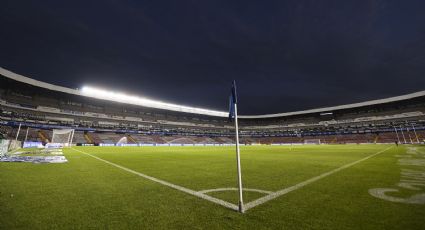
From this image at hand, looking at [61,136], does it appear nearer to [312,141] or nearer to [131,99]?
[131,99]

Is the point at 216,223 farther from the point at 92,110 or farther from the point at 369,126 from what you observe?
the point at 369,126

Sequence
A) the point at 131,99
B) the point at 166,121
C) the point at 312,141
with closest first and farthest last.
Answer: the point at 131,99 < the point at 312,141 < the point at 166,121

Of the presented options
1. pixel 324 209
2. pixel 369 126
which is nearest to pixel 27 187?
pixel 324 209

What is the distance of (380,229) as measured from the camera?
2.64 m

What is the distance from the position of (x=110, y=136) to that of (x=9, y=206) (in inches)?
2660

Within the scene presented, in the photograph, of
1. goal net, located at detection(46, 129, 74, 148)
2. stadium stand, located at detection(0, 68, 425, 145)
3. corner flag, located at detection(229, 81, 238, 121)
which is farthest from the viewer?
stadium stand, located at detection(0, 68, 425, 145)

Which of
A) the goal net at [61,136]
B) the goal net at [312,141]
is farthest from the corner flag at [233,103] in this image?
the goal net at [312,141]

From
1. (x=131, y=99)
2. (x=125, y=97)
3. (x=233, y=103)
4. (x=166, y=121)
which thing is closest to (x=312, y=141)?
(x=166, y=121)

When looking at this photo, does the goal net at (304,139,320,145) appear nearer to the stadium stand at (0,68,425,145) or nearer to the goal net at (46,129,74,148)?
the stadium stand at (0,68,425,145)

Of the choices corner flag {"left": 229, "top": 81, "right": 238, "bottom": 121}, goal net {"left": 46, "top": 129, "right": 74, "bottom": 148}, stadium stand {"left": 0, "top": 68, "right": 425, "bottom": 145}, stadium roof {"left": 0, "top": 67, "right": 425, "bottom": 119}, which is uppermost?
stadium roof {"left": 0, "top": 67, "right": 425, "bottom": 119}

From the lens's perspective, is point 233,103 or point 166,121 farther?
point 166,121

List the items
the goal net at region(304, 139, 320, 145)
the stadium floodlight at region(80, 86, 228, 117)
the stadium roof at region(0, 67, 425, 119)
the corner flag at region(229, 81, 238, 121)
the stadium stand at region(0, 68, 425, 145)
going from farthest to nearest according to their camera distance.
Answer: the goal net at region(304, 139, 320, 145) → the stadium floodlight at region(80, 86, 228, 117) → the stadium stand at region(0, 68, 425, 145) → the stadium roof at region(0, 67, 425, 119) → the corner flag at region(229, 81, 238, 121)

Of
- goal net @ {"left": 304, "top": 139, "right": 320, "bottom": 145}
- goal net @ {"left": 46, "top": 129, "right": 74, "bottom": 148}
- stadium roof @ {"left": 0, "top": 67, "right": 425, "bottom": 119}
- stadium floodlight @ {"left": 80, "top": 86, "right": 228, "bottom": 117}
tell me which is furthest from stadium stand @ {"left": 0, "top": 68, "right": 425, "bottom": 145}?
goal net @ {"left": 46, "top": 129, "right": 74, "bottom": 148}

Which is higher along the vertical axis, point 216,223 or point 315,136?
point 315,136
